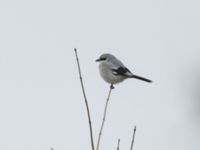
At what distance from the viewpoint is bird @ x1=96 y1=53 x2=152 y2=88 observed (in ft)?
26.1

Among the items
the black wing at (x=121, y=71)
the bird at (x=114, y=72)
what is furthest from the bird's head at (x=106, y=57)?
the black wing at (x=121, y=71)

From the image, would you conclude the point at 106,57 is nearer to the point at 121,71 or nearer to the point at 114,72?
the point at 114,72

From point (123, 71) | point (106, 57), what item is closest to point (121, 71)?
point (123, 71)

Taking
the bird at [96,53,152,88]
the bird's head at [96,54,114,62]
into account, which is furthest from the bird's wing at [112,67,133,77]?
the bird's head at [96,54,114,62]

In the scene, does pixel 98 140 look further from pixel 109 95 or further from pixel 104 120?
pixel 109 95

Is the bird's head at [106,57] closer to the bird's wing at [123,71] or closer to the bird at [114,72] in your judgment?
the bird at [114,72]

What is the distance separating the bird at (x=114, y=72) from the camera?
7961mm

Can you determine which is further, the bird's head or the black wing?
the bird's head

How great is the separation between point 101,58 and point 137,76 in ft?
2.69

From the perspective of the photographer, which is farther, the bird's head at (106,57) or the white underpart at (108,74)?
the bird's head at (106,57)

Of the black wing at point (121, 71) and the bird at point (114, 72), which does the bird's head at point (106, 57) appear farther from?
the black wing at point (121, 71)

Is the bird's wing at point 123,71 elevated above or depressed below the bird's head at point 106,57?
below

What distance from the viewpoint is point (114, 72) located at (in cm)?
806

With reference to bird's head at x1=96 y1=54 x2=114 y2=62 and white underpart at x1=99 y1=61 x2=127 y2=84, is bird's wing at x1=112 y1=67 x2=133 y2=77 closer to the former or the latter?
white underpart at x1=99 y1=61 x2=127 y2=84
